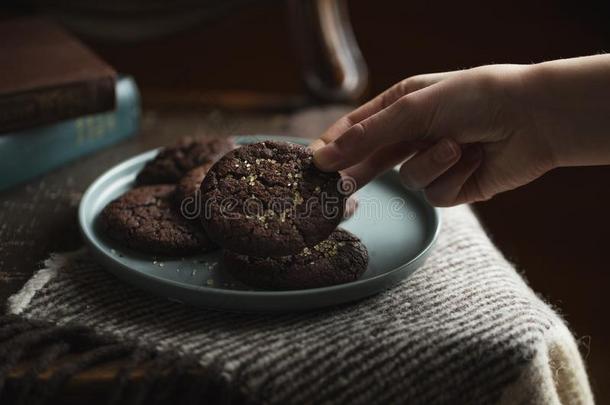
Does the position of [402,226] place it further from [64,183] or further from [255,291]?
[64,183]

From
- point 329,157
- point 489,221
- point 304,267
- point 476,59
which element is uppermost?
point 329,157

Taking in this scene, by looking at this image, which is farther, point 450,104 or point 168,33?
point 168,33

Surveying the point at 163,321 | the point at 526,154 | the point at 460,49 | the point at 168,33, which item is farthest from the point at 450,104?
the point at 460,49

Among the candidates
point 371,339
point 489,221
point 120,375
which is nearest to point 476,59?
point 489,221

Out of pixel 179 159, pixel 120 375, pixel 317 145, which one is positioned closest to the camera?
pixel 120 375

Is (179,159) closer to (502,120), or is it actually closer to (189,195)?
(189,195)
